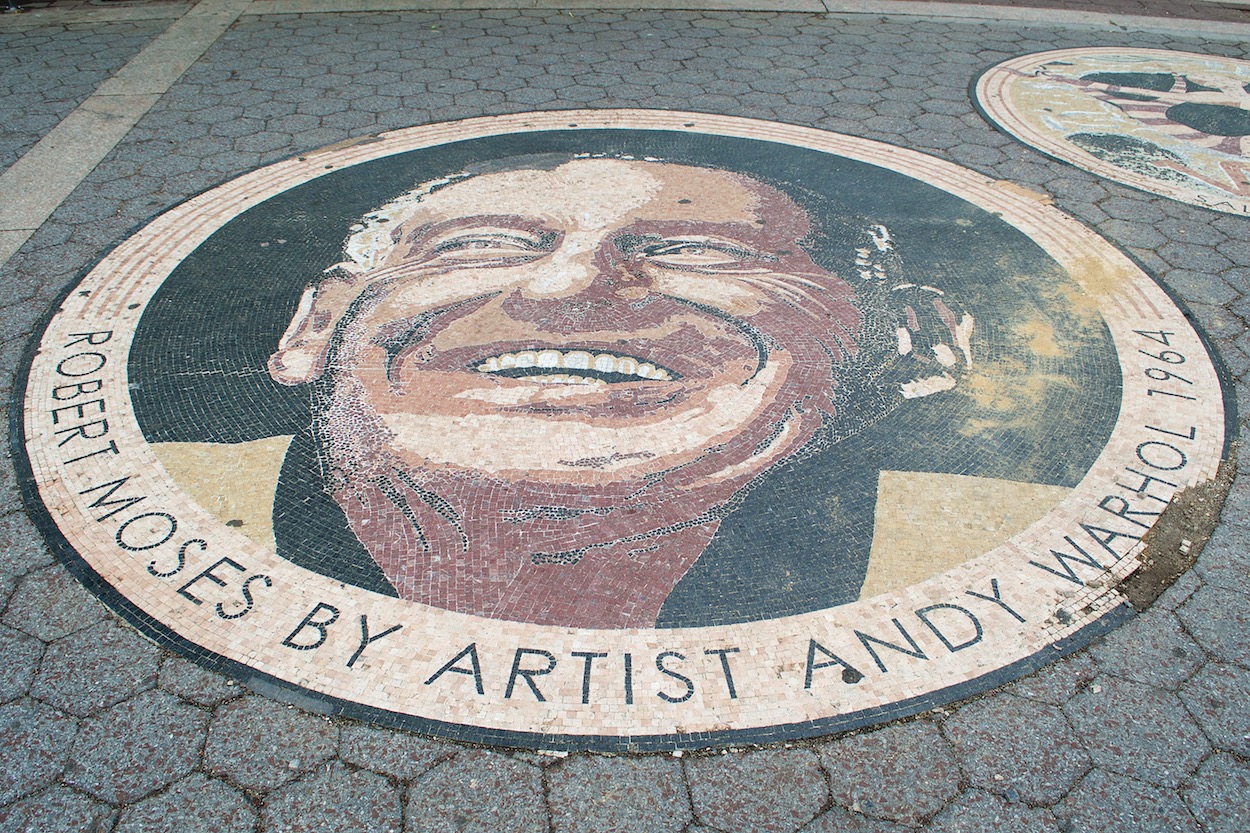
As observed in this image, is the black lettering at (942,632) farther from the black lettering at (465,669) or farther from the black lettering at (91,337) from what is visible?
the black lettering at (91,337)

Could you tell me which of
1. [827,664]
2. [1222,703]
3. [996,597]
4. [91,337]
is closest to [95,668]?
[91,337]

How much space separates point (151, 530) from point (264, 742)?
47.3 inches

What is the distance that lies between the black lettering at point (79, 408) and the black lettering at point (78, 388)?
7 centimetres

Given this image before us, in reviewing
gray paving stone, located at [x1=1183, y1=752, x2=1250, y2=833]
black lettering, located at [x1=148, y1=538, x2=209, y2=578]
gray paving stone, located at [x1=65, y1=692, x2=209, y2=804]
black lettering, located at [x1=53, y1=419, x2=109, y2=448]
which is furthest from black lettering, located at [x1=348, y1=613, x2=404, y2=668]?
gray paving stone, located at [x1=1183, y1=752, x2=1250, y2=833]

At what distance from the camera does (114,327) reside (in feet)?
15.4

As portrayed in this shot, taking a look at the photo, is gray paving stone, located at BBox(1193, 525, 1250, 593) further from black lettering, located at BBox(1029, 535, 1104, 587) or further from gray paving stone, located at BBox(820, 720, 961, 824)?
gray paving stone, located at BBox(820, 720, 961, 824)

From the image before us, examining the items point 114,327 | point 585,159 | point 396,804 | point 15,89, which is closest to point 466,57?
point 585,159

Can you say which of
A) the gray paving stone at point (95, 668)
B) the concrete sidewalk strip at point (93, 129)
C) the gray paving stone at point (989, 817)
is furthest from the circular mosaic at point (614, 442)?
the concrete sidewalk strip at point (93, 129)

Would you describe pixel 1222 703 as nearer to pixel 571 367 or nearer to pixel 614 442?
pixel 614 442

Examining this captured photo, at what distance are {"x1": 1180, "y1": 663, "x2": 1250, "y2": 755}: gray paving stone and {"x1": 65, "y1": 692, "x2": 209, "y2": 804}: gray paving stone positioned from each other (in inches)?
130

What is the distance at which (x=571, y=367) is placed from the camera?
4.39 meters

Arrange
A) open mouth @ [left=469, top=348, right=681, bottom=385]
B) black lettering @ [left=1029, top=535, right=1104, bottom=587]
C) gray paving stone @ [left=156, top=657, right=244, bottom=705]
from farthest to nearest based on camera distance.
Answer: open mouth @ [left=469, top=348, right=681, bottom=385] → black lettering @ [left=1029, top=535, right=1104, bottom=587] → gray paving stone @ [left=156, top=657, right=244, bottom=705]

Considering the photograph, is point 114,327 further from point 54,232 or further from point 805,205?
point 805,205

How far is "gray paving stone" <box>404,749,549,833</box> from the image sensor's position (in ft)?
8.54
